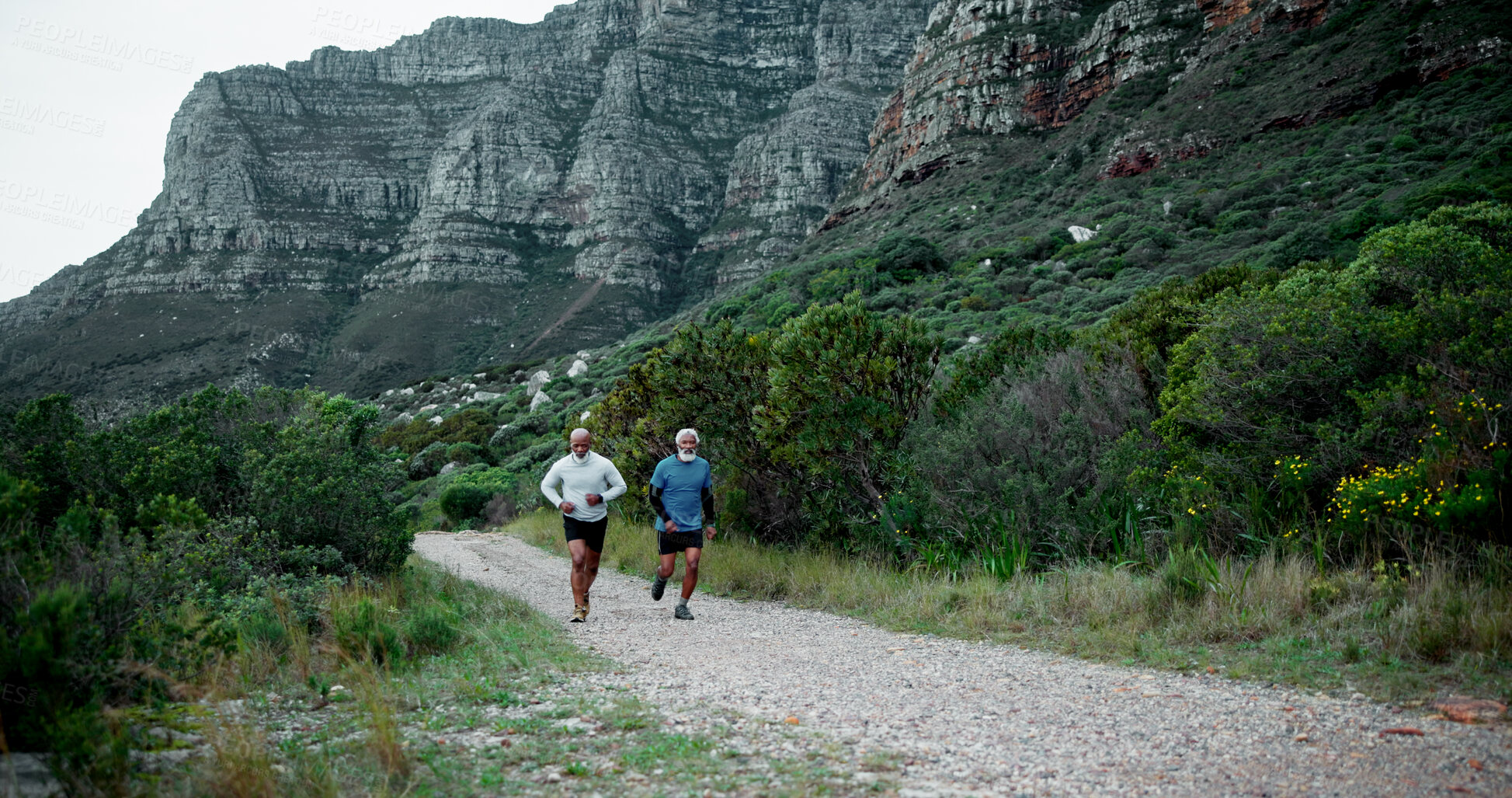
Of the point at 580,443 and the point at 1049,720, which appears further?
the point at 580,443

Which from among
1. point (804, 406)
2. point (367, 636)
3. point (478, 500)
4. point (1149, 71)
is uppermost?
point (1149, 71)

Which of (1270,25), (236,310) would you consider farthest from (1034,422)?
(236,310)

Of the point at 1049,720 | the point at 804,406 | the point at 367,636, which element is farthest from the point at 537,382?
the point at 1049,720

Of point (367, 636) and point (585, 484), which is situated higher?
point (585, 484)

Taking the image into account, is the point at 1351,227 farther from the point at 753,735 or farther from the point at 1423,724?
the point at 753,735

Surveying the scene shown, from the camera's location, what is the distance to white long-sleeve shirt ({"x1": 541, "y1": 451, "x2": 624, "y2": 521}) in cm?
743

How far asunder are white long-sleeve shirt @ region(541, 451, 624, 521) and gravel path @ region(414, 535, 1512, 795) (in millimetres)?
1405

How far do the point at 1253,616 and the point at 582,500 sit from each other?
18.0ft

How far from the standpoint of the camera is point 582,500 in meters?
7.41

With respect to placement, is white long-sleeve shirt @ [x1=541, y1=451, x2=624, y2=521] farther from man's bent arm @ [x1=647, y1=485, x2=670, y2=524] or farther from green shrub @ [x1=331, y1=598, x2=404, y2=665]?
green shrub @ [x1=331, y1=598, x2=404, y2=665]

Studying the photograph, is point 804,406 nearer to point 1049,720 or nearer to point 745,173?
point 1049,720

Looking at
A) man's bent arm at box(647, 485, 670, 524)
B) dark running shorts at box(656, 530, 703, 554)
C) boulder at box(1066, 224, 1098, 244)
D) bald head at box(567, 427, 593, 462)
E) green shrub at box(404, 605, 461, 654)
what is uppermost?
boulder at box(1066, 224, 1098, 244)

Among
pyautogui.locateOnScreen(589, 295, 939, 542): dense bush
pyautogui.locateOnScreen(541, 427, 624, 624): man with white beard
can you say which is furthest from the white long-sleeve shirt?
pyautogui.locateOnScreen(589, 295, 939, 542): dense bush

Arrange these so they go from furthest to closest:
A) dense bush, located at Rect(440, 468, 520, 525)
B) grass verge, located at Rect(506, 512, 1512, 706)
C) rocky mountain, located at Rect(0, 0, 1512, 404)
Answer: rocky mountain, located at Rect(0, 0, 1512, 404) → dense bush, located at Rect(440, 468, 520, 525) → grass verge, located at Rect(506, 512, 1512, 706)
